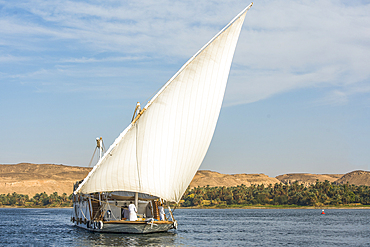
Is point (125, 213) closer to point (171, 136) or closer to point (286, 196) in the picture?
point (171, 136)

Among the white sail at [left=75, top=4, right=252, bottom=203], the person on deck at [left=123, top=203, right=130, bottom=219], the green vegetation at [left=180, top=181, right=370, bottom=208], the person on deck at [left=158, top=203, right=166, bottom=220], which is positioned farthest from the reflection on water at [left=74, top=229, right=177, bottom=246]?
the green vegetation at [left=180, top=181, right=370, bottom=208]

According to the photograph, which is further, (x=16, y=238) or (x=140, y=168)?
(x=16, y=238)

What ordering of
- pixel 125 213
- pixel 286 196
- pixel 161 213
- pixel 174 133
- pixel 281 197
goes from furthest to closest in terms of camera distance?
pixel 286 196, pixel 281 197, pixel 125 213, pixel 161 213, pixel 174 133

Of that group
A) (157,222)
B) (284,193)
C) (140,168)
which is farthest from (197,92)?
(284,193)

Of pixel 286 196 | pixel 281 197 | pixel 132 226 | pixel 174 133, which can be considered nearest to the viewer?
pixel 174 133

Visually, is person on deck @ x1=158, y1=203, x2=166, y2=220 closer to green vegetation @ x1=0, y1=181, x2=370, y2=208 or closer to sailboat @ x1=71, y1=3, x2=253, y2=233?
sailboat @ x1=71, y1=3, x2=253, y2=233

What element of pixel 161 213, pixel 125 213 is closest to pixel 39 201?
pixel 125 213

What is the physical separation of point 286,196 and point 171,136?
383ft

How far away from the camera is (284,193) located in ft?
470

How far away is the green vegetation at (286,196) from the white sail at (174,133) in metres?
110

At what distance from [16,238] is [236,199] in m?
119

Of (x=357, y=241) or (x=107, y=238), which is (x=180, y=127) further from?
(x=357, y=241)

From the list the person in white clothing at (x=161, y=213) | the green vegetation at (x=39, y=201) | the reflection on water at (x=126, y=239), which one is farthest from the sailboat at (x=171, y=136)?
the green vegetation at (x=39, y=201)

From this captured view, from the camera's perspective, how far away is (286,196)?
463ft
